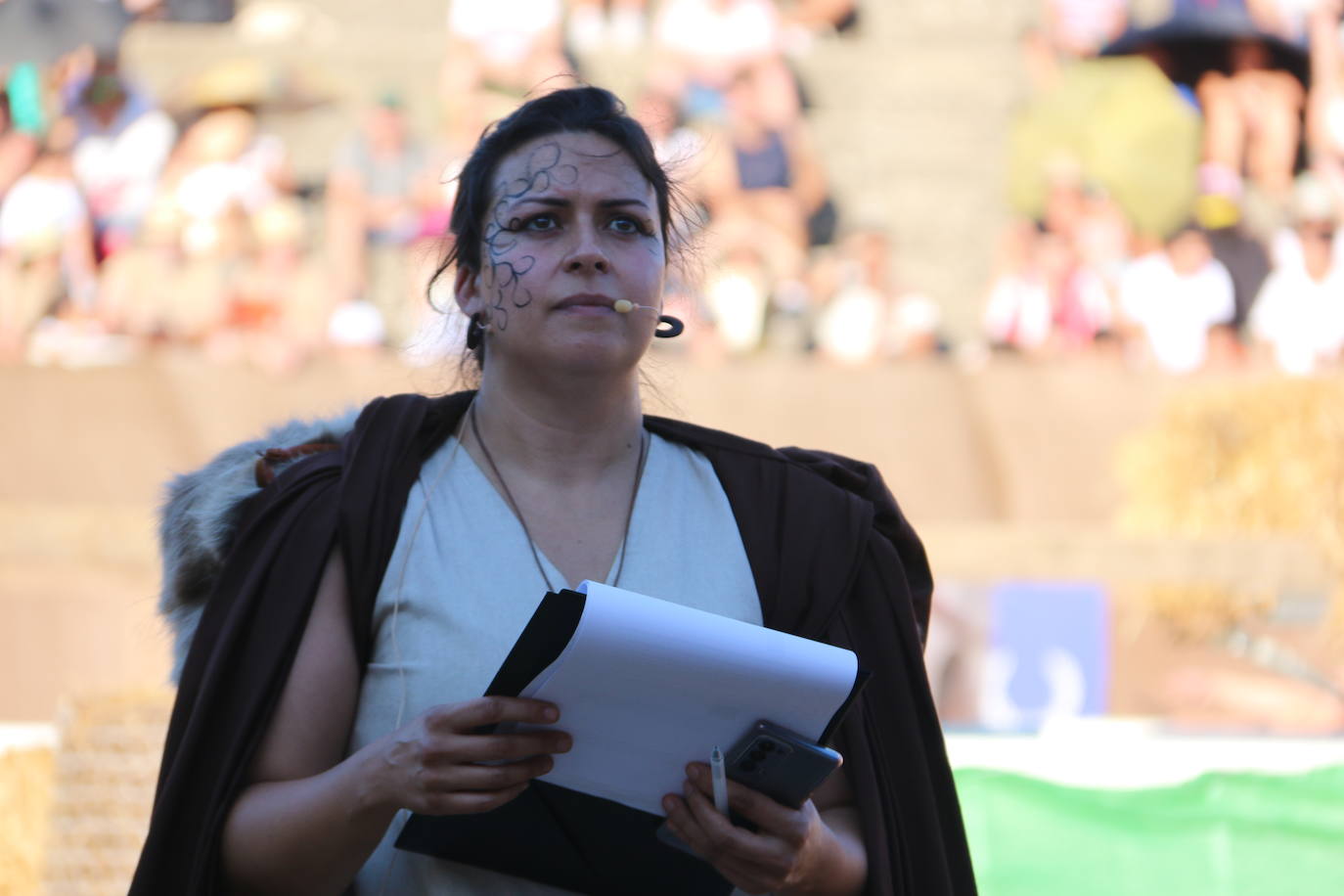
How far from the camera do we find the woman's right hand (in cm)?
132

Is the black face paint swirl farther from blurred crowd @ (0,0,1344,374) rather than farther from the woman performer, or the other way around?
blurred crowd @ (0,0,1344,374)

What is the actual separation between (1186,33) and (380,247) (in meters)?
4.36

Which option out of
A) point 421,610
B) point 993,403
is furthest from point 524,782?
point 993,403

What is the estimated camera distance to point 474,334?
1772 millimetres

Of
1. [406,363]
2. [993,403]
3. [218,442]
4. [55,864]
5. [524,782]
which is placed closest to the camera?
[524,782]

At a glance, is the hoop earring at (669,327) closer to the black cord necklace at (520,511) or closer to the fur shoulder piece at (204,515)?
the black cord necklace at (520,511)

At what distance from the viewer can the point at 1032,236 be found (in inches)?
305

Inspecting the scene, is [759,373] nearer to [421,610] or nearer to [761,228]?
[761,228]

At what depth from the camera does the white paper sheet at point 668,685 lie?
1.29 m

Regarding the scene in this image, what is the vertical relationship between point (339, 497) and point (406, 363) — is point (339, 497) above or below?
below

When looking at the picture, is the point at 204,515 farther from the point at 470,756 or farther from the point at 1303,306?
the point at 1303,306

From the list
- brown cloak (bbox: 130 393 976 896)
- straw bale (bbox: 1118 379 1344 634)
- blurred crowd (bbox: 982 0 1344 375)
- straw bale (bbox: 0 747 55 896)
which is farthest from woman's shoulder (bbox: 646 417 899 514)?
blurred crowd (bbox: 982 0 1344 375)

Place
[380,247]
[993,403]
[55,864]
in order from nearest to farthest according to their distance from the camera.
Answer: [55,864]
[993,403]
[380,247]

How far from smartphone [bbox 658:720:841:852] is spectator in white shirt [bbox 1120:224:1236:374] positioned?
20.3ft
